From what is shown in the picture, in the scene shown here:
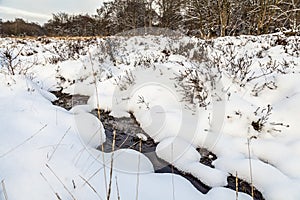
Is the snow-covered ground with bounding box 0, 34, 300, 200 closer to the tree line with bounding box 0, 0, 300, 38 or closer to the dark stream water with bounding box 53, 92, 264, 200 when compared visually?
the dark stream water with bounding box 53, 92, 264, 200

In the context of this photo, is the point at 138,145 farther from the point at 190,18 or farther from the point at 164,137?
the point at 190,18

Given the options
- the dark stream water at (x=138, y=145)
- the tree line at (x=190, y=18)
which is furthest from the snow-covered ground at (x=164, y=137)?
the tree line at (x=190, y=18)

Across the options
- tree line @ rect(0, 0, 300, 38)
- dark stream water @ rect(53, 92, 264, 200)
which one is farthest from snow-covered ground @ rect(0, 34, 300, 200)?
tree line @ rect(0, 0, 300, 38)

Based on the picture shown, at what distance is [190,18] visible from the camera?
1638 centimetres

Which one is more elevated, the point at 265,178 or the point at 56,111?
the point at 56,111

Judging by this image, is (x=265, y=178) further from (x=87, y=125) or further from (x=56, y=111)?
(x=56, y=111)

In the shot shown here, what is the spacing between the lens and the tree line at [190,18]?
41.8ft

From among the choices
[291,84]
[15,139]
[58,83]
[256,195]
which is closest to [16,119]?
[15,139]

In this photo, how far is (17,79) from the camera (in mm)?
4422

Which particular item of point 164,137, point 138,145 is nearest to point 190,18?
point 164,137

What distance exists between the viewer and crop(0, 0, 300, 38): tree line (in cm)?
1273

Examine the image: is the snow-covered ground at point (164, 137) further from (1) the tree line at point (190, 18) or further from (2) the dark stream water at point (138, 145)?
(1) the tree line at point (190, 18)

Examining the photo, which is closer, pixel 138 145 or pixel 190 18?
pixel 138 145

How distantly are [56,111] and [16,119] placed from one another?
22.9 inches
